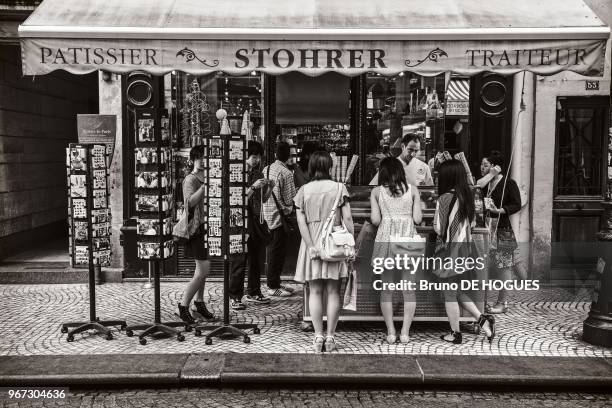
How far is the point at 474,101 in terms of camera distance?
30.0 ft

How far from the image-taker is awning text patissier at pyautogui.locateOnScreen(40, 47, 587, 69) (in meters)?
6.10

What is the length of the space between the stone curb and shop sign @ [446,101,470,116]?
4456 mm

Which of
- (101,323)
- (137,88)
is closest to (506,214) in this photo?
(101,323)

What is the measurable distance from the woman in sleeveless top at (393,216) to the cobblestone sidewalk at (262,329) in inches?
18.3

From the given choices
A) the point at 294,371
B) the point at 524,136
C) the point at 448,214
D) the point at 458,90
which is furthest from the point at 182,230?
the point at 524,136

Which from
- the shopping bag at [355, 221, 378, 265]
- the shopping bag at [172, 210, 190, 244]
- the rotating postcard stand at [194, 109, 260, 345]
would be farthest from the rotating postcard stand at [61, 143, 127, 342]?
the shopping bag at [355, 221, 378, 265]

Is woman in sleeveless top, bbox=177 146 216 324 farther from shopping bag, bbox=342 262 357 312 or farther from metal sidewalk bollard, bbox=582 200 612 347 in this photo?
metal sidewalk bollard, bbox=582 200 612 347

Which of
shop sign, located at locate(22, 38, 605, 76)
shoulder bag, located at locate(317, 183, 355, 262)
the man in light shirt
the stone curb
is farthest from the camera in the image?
the man in light shirt

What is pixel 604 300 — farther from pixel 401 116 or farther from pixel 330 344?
pixel 401 116

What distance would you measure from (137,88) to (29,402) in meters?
4.95

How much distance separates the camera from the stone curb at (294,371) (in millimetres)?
5273

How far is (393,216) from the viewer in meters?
6.18

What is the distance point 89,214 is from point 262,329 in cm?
215

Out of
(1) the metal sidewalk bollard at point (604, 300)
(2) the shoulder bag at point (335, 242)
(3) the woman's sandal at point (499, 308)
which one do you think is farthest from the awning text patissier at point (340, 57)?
(3) the woman's sandal at point (499, 308)
